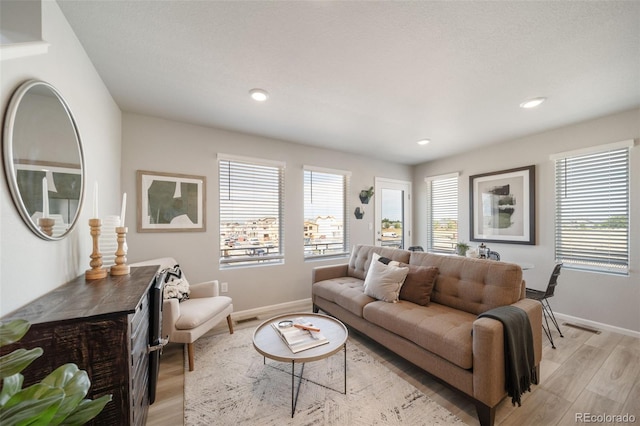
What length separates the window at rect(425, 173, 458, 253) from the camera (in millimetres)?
4453

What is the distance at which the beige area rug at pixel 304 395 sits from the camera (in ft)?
5.23

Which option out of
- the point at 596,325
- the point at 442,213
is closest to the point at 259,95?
the point at 442,213

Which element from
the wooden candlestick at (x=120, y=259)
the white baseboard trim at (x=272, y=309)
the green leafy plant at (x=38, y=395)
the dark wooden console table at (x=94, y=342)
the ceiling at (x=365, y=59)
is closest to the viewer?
the green leafy plant at (x=38, y=395)

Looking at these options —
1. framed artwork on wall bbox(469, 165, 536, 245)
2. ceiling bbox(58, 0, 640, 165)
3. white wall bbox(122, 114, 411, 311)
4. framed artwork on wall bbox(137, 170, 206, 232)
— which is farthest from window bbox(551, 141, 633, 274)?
framed artwork on wall bbox(137, 170, 206, 232)

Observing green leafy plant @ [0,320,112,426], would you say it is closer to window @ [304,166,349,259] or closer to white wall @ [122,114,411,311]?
white wall @ [122,114,411,311]

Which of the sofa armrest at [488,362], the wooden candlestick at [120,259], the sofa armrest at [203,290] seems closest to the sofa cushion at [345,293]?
the sofa armrest at [488,362]

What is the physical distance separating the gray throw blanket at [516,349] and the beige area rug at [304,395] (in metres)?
0.42

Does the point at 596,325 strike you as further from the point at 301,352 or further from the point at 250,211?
the point at 250,211

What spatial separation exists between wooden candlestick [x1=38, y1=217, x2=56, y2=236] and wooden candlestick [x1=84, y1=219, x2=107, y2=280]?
29 cm

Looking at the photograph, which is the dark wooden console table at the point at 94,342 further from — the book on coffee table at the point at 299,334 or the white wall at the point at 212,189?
the white wall at the point at 212,189

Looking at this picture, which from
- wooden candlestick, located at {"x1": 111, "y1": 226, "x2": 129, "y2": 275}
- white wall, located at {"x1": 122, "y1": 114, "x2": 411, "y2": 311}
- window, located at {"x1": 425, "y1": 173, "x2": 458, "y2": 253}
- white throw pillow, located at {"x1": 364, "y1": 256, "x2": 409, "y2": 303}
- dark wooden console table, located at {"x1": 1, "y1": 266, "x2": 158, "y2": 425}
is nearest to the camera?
dark wooden console table, located at {"x1": 1, "y1": 266, "x2": 158, "y2": 425}

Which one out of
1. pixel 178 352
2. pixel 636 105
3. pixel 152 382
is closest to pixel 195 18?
pixel 152 382

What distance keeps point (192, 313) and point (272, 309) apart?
4.62 ft

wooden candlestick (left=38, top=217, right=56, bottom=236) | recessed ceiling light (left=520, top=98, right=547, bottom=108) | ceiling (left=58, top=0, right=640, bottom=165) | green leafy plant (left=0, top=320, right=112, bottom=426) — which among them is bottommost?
green leafy plant (left=0, top=320, right=112, bottom=426)
